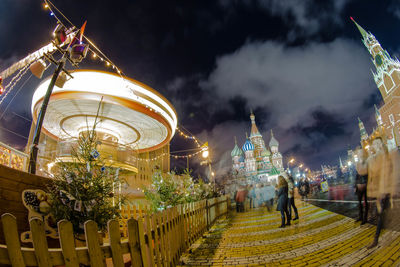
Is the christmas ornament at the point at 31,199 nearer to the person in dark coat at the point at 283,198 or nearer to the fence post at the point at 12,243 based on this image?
the fence post at the point at 12,243

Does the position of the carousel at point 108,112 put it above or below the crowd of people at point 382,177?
above

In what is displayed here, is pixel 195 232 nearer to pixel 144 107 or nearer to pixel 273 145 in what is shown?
pixel 144 107

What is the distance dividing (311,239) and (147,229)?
4.10m

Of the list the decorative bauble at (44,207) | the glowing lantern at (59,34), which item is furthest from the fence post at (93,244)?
the glowing lantern at (59,34)

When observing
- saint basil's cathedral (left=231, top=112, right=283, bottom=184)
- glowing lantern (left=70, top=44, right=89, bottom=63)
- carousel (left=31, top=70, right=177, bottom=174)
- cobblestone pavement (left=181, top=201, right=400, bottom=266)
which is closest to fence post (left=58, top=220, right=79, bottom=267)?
cobblestone pavement (left=181, top=201, right=400, bottom=266)

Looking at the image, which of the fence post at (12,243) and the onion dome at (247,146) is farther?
the onion dome at (247,146)

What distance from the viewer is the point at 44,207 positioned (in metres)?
3.33

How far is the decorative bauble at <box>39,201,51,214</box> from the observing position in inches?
130

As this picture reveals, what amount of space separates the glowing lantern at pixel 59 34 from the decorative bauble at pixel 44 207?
6236 millimetres

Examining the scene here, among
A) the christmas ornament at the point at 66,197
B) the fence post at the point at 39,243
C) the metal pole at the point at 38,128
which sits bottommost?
the fence post at the point at 39,243

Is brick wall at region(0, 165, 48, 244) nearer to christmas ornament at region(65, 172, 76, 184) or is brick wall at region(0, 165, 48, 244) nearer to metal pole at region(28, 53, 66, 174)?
christmas ornament at region(65, 172, 76, 184)

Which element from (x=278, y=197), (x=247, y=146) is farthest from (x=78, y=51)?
(x=247, y=146)

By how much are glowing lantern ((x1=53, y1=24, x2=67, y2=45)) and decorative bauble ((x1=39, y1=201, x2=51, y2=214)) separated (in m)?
6.24

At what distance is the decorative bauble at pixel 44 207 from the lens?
3.30 metres
